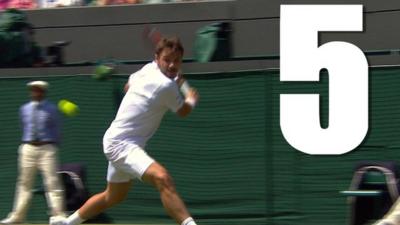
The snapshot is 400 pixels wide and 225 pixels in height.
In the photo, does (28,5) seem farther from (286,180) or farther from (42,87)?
(286,180)

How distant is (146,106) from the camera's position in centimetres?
810

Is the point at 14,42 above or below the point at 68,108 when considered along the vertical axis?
above

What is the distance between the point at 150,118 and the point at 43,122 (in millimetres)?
3802

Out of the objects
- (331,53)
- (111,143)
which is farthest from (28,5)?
(111,143)

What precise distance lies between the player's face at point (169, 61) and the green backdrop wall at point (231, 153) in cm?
378

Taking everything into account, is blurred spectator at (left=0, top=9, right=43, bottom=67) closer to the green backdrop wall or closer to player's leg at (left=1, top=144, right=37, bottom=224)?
the green backdrop wall

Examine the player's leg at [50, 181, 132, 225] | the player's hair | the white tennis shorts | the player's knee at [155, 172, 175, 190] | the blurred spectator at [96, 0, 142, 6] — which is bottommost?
the player's leg at [50, 181, 132, 225]

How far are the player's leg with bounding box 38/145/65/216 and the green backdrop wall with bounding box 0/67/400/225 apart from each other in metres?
0.72

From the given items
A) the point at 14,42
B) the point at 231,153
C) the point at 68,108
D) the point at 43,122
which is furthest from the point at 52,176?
the point at 14,42

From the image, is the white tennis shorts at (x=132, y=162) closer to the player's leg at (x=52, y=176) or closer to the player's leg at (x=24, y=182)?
the player's leg at (x=52, y=176)

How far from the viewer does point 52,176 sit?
11734 millimetres

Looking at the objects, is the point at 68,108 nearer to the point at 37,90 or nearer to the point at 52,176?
the point at 37,90

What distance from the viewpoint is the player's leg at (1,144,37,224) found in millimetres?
11766

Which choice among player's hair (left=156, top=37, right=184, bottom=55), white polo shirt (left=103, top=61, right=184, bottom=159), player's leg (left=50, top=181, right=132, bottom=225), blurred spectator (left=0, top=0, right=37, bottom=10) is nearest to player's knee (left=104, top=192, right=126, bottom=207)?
player's leg (left=50, top=181, right=132, bottom=225)
